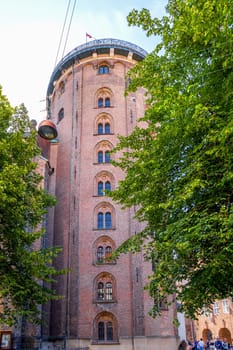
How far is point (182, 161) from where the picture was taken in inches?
367

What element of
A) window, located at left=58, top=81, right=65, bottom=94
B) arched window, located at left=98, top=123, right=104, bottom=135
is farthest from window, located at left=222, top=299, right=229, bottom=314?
window, located at left=58, top=81, right=65, bottom=94

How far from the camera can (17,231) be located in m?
11.2

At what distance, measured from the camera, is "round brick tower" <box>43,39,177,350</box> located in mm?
20750

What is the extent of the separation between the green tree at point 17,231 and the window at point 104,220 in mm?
10800

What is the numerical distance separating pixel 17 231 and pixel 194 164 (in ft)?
22.3

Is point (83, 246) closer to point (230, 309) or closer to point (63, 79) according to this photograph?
point (63, 79)

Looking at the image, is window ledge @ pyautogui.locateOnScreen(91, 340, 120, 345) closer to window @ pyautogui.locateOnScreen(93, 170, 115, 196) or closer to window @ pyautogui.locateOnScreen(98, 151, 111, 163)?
window @ pyautogui.locateOnScreen(93, 170, 115, 196)

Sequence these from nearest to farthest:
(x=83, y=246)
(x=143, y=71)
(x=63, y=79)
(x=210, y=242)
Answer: (x=210, y=242), (x=143, y=71), (x=83, y=246), (x=63, y=79)

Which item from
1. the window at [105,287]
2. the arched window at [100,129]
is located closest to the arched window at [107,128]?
the arched window at [100,129]

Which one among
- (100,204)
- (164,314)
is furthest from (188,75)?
(164,314)

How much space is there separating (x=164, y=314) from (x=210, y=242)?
1585 cm

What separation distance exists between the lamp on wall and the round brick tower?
2.59 feet

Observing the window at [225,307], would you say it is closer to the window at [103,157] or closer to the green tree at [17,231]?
the window at [103,157]

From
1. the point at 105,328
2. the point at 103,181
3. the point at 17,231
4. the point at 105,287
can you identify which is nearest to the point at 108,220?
the point at 103,181
